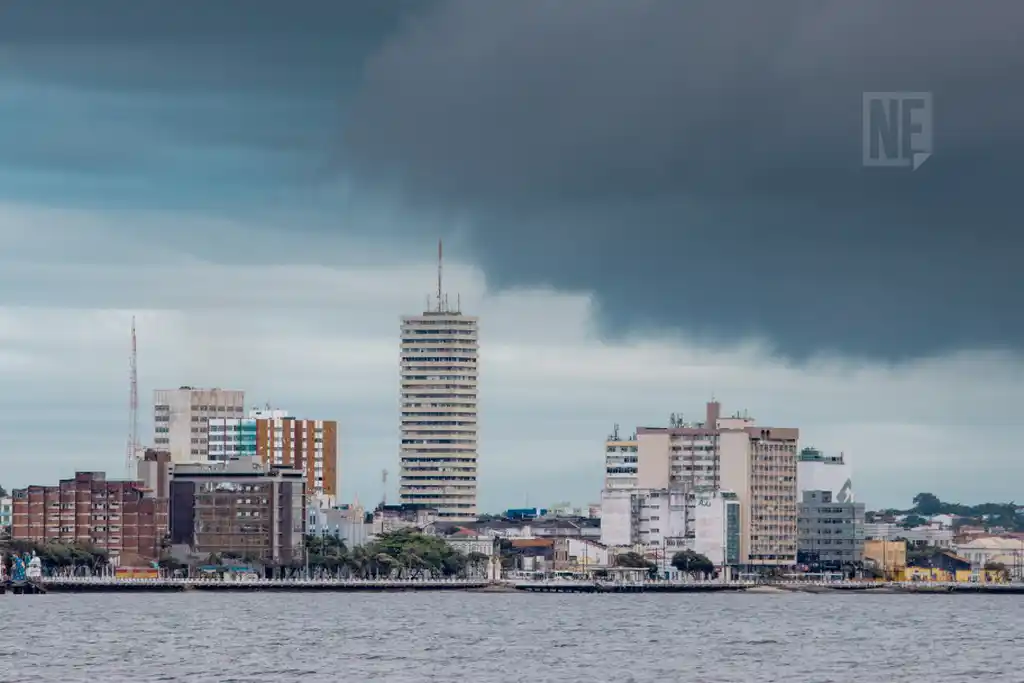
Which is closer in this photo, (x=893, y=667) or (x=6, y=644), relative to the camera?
(x=893, y=667)

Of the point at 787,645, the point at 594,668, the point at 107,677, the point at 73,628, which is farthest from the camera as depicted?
the point at 73,628

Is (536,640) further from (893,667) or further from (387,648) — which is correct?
(893,667)

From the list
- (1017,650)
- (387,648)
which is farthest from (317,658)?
(1017,650)

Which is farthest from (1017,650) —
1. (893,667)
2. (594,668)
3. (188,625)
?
(188,625)

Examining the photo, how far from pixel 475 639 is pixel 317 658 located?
30798 millimetres

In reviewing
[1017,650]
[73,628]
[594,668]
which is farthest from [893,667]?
[73,628]

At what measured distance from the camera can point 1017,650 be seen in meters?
169

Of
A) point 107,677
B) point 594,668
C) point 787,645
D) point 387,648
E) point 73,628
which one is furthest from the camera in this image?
point 73,628

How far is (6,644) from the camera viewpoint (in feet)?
533

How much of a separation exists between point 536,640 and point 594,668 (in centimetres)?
3646

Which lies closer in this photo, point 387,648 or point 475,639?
point 387,648

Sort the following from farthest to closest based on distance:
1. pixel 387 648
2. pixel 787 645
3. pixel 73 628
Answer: pixel 73 628 → pixel 787 645 → pixel 387 648

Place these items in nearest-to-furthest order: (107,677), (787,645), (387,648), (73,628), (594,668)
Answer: (107,677)
(594,668)
(387,648)
(787,645)
(73,628)

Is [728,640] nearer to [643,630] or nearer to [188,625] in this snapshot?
[643,630]
